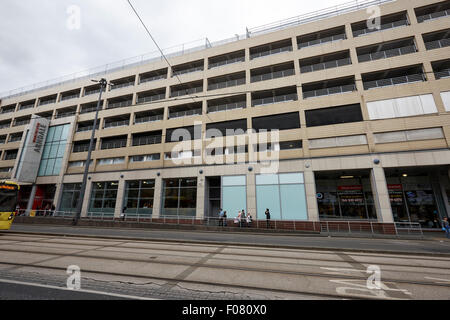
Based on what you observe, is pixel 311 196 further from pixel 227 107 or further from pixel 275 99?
pixel 227 107

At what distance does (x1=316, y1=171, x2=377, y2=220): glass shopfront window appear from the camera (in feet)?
55.7

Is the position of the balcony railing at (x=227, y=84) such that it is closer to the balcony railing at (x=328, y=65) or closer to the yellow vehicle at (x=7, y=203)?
the balcony railing at (x=328, y=65)

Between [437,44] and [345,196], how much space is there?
583 inches

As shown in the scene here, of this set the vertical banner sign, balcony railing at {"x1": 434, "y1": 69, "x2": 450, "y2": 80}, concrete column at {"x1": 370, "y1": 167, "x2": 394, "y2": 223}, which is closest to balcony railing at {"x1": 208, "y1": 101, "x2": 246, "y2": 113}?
concrete column at {"x1": 370, "y1": 167, "x2": 394, "y2": 223}

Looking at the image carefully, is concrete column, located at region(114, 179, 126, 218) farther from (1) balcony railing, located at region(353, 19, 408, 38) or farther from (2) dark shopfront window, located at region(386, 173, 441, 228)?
(1) balcony railing, located at region(353, 19, 408, 38)

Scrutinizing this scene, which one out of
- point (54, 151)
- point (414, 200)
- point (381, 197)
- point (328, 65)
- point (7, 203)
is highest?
point (328, 65)

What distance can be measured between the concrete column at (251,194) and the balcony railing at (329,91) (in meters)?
9.58

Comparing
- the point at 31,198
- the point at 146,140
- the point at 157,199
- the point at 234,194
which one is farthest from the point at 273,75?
the point at 31,198

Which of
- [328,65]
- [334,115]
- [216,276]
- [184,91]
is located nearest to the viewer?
[216,276]

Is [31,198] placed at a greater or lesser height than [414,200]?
greater

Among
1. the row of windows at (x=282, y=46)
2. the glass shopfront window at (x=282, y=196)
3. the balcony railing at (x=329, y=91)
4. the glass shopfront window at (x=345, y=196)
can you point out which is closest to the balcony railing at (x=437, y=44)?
the row of windows at (x=282, y=46)

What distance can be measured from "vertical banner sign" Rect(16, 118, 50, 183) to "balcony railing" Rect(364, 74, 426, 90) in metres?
40.4

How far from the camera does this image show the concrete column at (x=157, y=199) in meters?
20.0

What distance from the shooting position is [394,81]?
16.7 m
